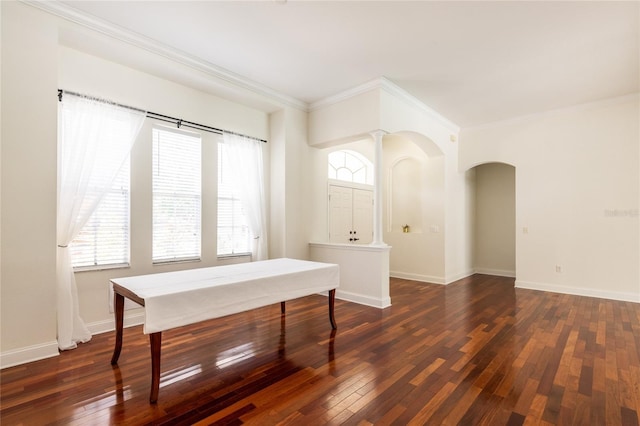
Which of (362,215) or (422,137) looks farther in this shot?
(362,215)

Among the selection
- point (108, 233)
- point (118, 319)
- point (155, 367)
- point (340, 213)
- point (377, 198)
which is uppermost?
point (377, 198)

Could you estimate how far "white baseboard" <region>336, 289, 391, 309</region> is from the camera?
4527mm

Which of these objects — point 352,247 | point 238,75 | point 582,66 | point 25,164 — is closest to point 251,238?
point 352,247

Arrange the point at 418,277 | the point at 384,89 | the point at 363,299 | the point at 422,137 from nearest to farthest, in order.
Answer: the point at 384,89
the point at 363,299
the point at 422,137
the point at 418,277

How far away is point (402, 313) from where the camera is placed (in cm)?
423

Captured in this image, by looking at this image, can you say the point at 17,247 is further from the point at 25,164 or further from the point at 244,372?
the point at 244,372

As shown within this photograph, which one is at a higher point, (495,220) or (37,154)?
(37,154)

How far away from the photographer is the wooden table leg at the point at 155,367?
7.01ft

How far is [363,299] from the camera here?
15.5ft

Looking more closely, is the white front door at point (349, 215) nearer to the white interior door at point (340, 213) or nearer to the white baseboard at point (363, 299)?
the white interior door at point (340, 213)

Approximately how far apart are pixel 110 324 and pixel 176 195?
1703 mm

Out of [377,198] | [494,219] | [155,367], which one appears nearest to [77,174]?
[155,367]

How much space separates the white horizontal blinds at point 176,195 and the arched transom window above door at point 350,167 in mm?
2665

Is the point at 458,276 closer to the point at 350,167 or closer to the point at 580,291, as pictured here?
the point at 580,291
